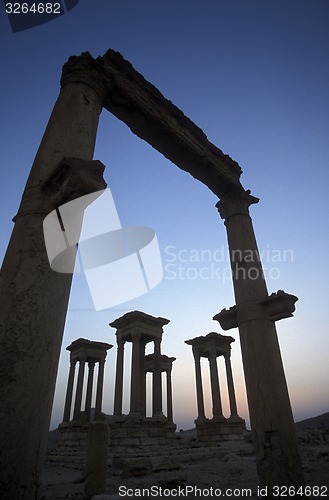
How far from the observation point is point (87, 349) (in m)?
26.9

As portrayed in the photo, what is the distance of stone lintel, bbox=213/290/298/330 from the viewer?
5035 millimetres

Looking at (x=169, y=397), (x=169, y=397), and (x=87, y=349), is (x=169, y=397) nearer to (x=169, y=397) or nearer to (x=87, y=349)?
(x=169, y=397)

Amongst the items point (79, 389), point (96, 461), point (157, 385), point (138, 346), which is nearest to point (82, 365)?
point (79, 389)

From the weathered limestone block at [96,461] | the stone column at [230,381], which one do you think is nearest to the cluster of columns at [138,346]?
the stone column at [230,381]

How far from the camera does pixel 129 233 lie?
4.63 metres

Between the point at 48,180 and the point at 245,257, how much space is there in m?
4.27

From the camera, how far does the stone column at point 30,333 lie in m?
2.10

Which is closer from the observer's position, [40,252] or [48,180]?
[40,252]

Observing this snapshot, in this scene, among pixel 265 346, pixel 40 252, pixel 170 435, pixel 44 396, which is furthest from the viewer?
pixel 170 435

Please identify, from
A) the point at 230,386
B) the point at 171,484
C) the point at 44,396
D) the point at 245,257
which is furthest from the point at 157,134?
the point at 230,386

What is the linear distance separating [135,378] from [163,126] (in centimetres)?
1882

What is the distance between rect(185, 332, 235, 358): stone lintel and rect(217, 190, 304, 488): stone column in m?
22.1

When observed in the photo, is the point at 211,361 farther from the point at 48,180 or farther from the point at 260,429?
the point at 48,180

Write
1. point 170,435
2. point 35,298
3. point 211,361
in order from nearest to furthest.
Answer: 1. point 35,298
2. point 170,435
3. point 211,361
